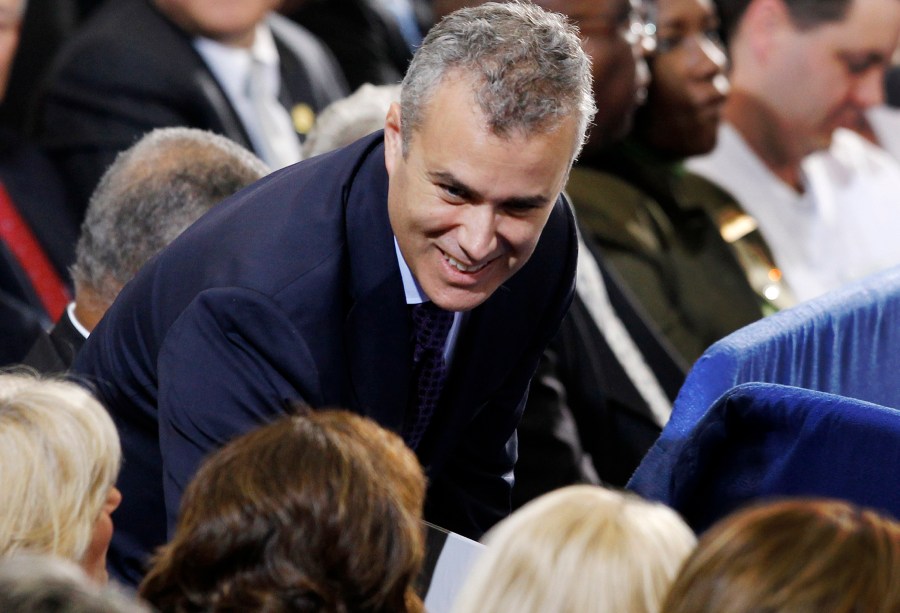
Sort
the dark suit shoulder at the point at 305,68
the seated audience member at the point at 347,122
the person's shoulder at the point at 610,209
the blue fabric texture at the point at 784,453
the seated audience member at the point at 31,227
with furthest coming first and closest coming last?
the dark suit shoulder at the point at 305,68 < the person's shoulder at the point at 610,209 < the seated audience member at the point at 31,227 < the seated audience member at the point at 347,122 < the blue fabric texture at the point at 784,453

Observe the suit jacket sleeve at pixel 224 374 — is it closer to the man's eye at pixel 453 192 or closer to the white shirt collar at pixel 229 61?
the man's eye at pixel 453 192

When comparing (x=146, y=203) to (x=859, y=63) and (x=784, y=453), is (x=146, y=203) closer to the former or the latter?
(x=784, y=453)

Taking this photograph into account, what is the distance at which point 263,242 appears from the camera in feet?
4.76

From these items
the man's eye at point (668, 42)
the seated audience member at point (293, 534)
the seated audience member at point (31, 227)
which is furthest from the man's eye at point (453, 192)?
the man's eye at point (668, 42)

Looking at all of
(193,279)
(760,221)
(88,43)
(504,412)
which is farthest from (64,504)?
(760,221)

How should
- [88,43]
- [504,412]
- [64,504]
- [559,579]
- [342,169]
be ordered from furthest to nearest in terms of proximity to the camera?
[88,43] < [504,412] < [342,169] < [64,504] < [559,579]

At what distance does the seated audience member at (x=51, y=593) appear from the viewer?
858 millimetres

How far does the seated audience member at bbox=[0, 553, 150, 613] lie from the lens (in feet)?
2.81

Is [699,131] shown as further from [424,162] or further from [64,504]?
[64,504]

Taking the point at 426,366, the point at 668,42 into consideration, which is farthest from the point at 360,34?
the point at 426,366

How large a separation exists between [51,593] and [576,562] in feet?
1.20

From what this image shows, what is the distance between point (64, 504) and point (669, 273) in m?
1.86

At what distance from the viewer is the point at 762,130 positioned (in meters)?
3.50

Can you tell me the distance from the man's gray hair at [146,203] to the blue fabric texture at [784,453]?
782 millimetres
